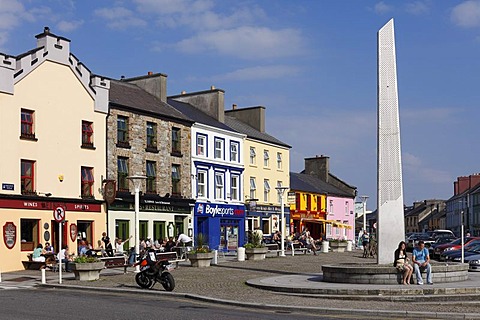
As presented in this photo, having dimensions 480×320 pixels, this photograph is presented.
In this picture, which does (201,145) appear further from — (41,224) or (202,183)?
(41,224)

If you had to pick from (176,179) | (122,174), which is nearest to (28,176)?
(122,174)

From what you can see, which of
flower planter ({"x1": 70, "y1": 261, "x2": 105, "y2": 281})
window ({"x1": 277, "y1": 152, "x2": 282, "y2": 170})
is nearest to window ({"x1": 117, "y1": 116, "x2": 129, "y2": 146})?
flower planter ({"x1": 70, "y1": 261, "x2": 105, "y2": 281})

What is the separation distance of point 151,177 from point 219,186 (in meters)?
7.91

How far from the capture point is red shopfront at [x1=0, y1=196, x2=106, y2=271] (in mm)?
31109

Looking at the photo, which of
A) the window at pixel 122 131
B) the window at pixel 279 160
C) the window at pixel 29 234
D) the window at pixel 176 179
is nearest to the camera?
Answer: the window at pixel 29 234

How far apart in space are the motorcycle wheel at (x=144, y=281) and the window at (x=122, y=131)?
57.8 ft

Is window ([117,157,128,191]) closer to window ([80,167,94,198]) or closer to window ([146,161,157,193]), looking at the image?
window ([146,161,157,193])

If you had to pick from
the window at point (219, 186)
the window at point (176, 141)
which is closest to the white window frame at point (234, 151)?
the window at point (219, 186)

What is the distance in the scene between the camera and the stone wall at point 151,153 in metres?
37.9

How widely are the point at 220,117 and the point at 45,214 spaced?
20.5 metres

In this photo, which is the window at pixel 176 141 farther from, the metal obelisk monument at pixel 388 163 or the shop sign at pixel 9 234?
the metal obelisk monument at pixel 388 163

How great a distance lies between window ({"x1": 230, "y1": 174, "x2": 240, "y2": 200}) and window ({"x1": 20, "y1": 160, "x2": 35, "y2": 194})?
63.1ft

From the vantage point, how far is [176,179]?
1703 inches

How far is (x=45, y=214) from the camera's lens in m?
33.1
